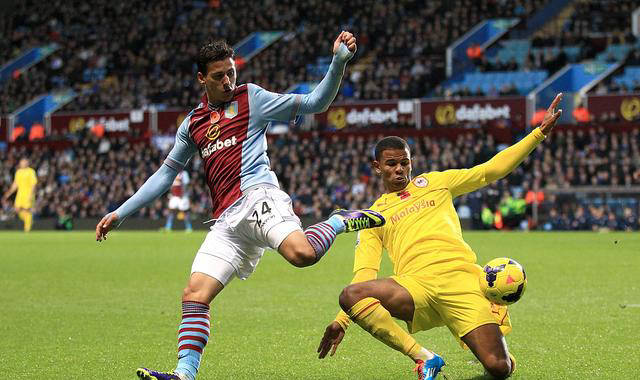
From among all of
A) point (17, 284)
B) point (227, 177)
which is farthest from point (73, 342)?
point (17, 284)

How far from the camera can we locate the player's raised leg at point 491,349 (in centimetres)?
538

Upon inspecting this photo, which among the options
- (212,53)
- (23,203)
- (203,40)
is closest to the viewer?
(212,53)

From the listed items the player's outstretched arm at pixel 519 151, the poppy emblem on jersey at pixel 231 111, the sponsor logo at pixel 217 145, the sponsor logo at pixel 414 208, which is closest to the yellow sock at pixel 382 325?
the sponsor logo at pixel 414 208

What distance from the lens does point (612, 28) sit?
34750mm

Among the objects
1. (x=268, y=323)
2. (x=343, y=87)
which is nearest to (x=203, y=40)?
(x=343, y=87)

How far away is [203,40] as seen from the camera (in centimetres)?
4156

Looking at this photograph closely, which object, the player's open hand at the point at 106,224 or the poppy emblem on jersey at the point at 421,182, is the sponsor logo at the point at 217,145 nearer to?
the player's open hand at the point at 106,224

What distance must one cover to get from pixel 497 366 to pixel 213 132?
2102 mm

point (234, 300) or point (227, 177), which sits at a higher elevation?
point (227, 177)

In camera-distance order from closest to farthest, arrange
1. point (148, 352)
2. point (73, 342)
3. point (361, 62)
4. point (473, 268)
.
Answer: point (473, 268) → point (148, 352) → point (73, 342) → point (361, 62)

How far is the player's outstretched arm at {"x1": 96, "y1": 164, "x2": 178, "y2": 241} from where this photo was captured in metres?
5.48

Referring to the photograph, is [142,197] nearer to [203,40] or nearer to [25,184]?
[25,184]

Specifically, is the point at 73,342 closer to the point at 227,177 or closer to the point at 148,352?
the point at 148,352

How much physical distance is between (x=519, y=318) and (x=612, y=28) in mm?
28512
